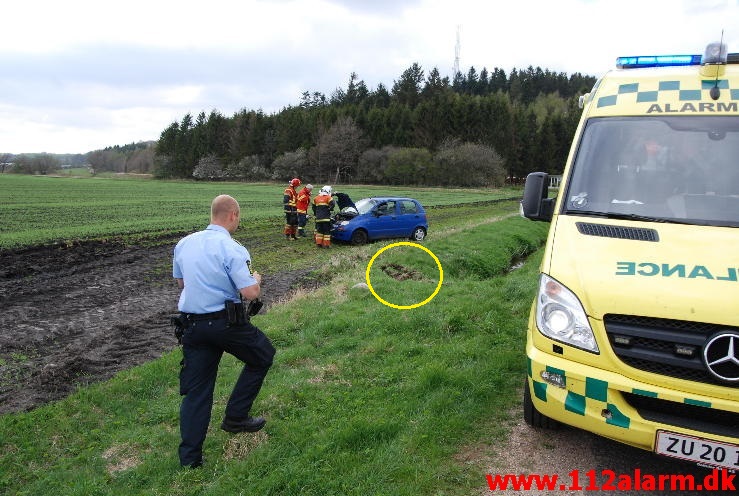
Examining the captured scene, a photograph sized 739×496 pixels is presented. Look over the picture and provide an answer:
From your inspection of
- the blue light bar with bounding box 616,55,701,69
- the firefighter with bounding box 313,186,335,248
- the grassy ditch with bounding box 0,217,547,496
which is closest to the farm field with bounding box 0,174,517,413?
the firefighter with bounding box 313,186,335,248

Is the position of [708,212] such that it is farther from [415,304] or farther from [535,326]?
[415,304]

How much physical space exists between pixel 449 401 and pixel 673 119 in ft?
10.3

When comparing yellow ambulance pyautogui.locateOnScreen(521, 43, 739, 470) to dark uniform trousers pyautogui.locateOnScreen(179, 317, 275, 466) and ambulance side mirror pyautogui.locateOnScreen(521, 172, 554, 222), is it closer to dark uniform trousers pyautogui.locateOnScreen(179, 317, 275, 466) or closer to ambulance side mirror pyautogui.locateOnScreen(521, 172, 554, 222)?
ambulance side mirror pyautogui.locateOnScreen(521, 172, 554, 222)

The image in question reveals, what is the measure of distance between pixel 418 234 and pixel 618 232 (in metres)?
15.2

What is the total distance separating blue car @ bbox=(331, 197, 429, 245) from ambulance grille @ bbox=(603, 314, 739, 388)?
14.7m

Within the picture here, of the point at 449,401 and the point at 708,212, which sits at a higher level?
the point at 708,212

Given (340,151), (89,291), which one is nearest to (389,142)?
(340,151)

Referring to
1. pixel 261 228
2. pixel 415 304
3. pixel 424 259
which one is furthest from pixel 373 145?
pixel 415 304

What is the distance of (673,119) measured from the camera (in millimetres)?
4449

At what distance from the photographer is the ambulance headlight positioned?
11.2 ft

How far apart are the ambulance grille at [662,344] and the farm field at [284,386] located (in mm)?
1443

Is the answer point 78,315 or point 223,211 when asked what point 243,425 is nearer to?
point 223,211

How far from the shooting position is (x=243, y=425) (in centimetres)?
437

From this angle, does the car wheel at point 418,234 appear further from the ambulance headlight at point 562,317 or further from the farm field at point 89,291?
the ambulance headlight at point 562,317
